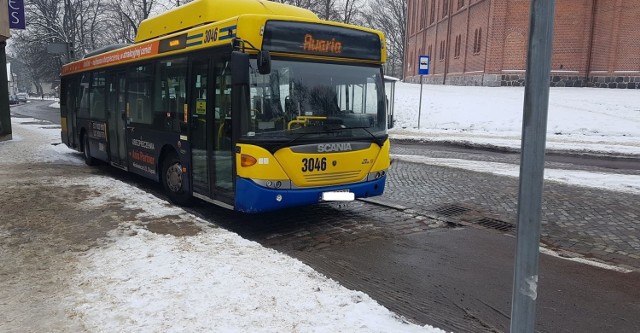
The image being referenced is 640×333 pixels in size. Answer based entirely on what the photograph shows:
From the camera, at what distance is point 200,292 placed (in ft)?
14.4

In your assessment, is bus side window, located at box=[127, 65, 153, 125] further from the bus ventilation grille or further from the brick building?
the brick building

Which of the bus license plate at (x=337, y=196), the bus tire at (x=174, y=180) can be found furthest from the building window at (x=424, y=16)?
the bus license plate at (x=337, y=196)

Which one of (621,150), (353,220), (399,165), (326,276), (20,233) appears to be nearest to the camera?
(326,276)

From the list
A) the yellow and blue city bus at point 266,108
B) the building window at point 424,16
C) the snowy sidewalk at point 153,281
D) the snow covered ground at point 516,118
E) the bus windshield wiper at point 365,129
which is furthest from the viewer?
the building window at point 424,16

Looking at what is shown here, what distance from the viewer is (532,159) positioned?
2.28 metres

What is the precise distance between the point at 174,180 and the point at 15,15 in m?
14.0

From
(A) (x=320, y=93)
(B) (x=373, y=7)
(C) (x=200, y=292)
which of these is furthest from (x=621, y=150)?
(B) (x=373, y=7)

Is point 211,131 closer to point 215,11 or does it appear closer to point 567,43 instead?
point 215,11

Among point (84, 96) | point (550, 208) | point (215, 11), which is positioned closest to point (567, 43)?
point (550, 208)

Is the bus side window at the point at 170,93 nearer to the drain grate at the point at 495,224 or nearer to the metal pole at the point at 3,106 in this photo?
Result: the drain grate at the point at 495,224

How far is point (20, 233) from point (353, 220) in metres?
4.53

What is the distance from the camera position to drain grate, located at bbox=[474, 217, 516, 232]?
7257 mm

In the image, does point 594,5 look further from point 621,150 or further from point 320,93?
→ point 320,93

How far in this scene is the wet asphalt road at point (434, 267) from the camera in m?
4.31
